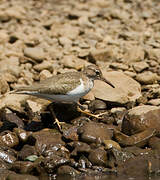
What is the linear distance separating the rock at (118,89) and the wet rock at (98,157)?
2.30m

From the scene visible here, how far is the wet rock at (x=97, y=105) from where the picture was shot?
11.8m

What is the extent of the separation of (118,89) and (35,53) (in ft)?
11.6

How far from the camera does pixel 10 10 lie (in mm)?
18156

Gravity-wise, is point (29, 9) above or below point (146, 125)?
below

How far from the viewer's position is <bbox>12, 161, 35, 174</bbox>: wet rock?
9.31 meters

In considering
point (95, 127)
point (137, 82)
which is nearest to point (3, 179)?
point (95, 127)

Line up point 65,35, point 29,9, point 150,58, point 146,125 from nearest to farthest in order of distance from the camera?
point 146,125 → point 150,58 → point 65,35 → point 29,9

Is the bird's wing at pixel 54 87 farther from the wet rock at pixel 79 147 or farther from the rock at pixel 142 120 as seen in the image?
the rock at pixel 142 120

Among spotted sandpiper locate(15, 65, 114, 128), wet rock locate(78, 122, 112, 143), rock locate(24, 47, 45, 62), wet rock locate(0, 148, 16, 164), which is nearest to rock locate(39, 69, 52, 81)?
rock locate(24, 47, 45, 62)

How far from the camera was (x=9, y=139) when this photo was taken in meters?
10.4

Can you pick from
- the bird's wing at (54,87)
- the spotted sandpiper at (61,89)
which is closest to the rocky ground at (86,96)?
the spotted sandpiper at (61,89)

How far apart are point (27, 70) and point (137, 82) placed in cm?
352

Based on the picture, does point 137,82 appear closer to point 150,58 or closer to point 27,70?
point 150,58

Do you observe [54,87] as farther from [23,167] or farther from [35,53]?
[35,53]
